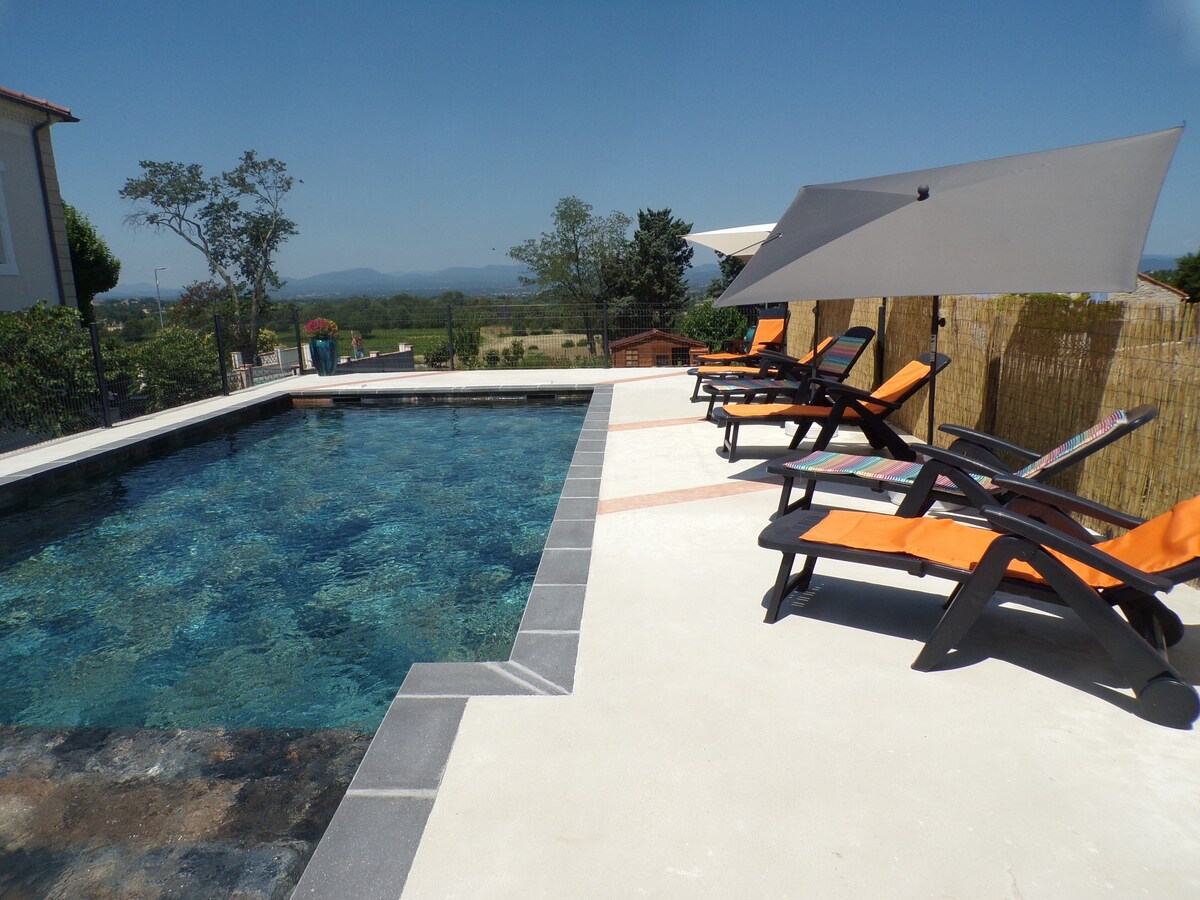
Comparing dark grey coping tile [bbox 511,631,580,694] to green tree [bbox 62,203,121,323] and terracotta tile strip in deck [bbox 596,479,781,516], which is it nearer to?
terracotta tile strip in deck [bbox 596,479,781,516]

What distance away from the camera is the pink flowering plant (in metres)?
14.9

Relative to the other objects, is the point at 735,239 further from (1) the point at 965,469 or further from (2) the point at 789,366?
(1) the point at 965,469

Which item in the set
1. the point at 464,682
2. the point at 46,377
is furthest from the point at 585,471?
the point at 46,377

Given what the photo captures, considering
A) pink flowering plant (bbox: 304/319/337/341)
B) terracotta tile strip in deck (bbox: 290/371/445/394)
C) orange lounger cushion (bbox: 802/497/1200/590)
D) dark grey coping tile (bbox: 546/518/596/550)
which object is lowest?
dark grey coping tile (bbox: 546/518/596/550)

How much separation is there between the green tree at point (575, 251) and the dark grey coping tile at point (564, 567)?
48.5 metres

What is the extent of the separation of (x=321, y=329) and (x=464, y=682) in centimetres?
1381

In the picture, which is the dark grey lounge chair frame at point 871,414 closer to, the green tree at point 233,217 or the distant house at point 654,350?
the distant house at point 654,350

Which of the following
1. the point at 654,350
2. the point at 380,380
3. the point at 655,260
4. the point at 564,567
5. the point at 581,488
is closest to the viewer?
the point at 564,567

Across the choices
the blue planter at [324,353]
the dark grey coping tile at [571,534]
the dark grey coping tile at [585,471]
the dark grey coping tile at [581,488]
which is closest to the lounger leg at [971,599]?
the dark grey coping tile at [571,534]

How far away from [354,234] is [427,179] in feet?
27.2

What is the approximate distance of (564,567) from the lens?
12.9ft

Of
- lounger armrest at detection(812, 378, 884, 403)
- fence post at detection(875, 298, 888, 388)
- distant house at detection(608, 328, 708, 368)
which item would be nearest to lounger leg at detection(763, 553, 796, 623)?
lounger armrest at detection(812, 378, 884, 403)

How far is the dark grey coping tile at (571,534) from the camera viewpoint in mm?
4310

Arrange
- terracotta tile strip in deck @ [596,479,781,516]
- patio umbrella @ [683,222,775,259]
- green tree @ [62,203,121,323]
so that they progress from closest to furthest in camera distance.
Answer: terracotta tile strip in deck @ [596,479,781,516], patio umbrella @ [683,222,775,259], green tree @ [62,203,121,323]
